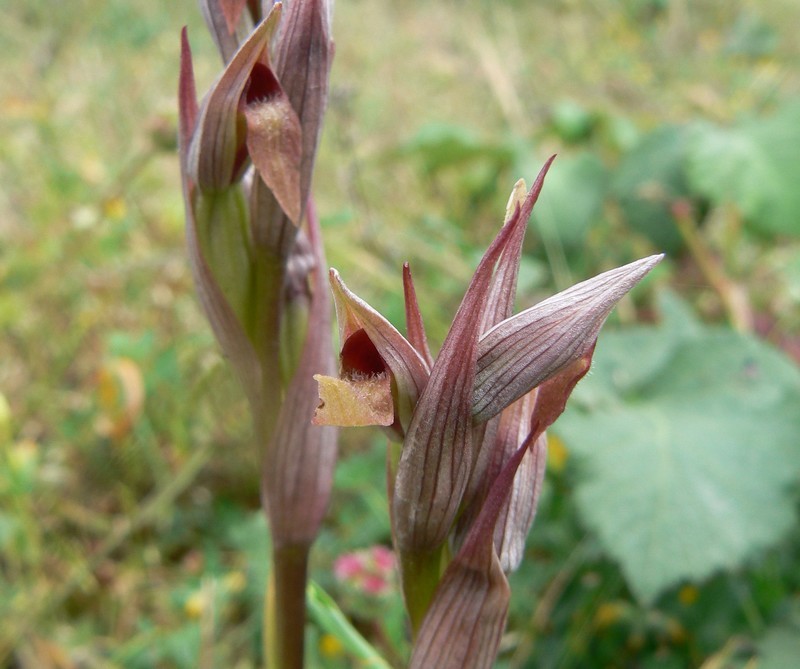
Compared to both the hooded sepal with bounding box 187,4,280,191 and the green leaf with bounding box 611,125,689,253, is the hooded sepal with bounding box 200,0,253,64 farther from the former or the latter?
the green leaf with bounding box 611,125,689,253

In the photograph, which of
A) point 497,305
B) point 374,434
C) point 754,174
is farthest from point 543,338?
point 754,174

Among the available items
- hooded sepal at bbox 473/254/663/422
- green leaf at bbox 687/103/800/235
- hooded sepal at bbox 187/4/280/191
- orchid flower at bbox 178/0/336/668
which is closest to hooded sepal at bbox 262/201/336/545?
orchid flower at bbox 178/0/336/668

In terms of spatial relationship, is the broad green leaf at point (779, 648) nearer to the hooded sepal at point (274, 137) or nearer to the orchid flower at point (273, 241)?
the orchid flower at point (273, 241)

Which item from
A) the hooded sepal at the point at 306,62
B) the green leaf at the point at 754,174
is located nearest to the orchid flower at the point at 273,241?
the hooded sepal at the point at 306,62

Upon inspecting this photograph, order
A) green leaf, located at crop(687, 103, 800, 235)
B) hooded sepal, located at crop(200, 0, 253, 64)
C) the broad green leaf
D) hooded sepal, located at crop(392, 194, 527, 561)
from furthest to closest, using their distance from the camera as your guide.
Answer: green leaf, located at crop(687, 103, 800, 235) → the broad green leaf → hooded sepal, located at crop(200, 0, 253, 64) → hooded sepal, located at crop(392, 194, 527, 561)


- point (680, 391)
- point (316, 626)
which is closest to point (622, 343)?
point (680, 391)
